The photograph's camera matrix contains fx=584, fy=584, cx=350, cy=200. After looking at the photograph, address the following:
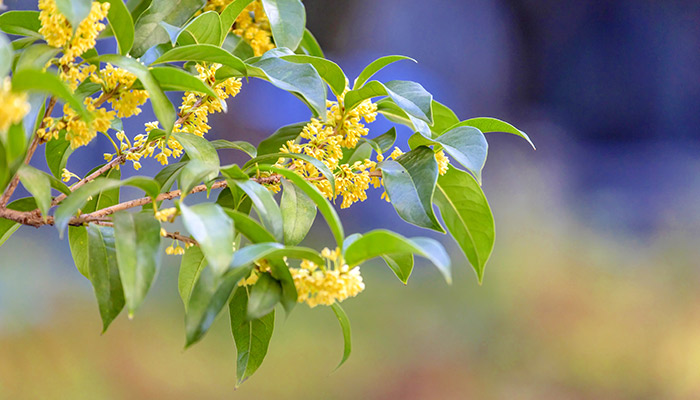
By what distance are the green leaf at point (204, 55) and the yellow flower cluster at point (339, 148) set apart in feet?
0.24

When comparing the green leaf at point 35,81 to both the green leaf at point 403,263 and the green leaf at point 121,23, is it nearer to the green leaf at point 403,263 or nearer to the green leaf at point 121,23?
the green leaf at point 121,23

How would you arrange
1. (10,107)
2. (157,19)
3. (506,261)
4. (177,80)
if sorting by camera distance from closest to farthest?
(10,107), (177,80), (157,19), (506,261)

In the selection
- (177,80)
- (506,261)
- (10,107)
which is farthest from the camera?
(506,261)

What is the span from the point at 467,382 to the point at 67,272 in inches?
40.2

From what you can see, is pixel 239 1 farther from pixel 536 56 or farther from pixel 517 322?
pixel 536 56

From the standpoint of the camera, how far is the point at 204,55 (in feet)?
1.10

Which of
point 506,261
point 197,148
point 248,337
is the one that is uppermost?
point 197,148

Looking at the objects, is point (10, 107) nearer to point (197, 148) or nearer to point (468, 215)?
point (197, 148)

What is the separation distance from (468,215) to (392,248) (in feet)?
0.38

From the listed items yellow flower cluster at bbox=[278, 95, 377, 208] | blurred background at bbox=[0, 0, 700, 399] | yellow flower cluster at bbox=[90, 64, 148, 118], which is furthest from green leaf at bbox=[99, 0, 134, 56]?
blurred background at bbox=[0, 0, 700, 399]

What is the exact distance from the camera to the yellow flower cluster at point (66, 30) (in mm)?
296

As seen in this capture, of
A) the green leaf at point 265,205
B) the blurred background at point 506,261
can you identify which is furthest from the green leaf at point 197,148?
the blurred background at point 506,261

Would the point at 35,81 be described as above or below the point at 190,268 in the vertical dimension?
above

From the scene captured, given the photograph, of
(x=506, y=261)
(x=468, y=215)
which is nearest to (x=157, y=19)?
(x=468, y=215)
